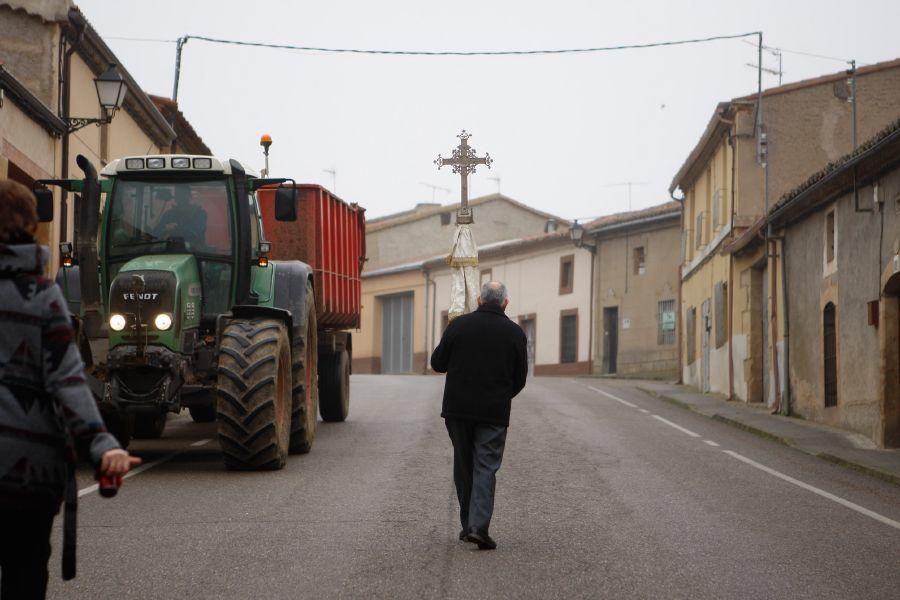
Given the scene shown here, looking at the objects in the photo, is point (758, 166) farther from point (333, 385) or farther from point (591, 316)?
point (591, 316)

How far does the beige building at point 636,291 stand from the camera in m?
44.7

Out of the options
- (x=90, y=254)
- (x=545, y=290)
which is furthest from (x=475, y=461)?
(x=545, y=290)

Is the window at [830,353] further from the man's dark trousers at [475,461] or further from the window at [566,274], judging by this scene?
the window at [566,274]

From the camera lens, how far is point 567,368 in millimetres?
49406

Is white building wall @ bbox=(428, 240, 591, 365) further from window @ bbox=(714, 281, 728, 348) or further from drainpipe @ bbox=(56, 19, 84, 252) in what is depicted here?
drainpipe @ bbox=(56, 19, 84, 252)

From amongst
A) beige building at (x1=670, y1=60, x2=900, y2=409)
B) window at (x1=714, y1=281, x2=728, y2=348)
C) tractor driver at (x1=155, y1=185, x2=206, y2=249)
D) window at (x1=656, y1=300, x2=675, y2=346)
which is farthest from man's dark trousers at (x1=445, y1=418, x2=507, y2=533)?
window at (x1=656, y1=300, x2=675, y2=346)

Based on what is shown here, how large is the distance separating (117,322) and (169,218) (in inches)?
56.3

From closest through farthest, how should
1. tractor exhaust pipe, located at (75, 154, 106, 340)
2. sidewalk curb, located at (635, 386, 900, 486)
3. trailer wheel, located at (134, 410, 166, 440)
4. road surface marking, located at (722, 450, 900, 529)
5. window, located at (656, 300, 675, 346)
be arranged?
road surface marking, located at (722, 450, 900, 529)
tractor exhaust pipe, located at (75, 154, 106, 340)
sidewalk curb, located at (635, 386, 900, 486)
trailer wheel, located at (134, 410, 166, 440)
window, located at (656, 300, 675, 346)

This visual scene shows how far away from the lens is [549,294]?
169 ft

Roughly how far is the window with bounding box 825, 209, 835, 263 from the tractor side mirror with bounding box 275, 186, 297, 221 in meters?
11.9

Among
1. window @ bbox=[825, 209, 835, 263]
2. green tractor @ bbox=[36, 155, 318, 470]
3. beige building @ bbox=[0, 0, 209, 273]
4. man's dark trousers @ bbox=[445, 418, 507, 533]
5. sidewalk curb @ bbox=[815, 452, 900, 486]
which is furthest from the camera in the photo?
window @ bbox=[825, 209, 835, 263]

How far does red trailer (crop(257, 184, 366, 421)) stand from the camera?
15.8 meters

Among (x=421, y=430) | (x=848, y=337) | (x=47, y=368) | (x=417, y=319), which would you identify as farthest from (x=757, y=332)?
(x=417, y=319)

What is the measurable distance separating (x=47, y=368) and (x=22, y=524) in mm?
484
